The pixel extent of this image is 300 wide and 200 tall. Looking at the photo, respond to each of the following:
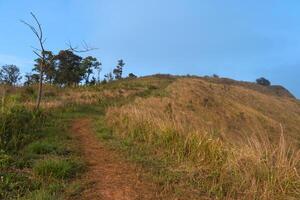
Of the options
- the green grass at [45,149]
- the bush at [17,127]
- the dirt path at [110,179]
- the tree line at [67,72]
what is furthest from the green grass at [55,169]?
the tree line at [67,72]

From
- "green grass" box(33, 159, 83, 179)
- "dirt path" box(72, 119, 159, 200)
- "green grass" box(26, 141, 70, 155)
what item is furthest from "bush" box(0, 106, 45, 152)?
"green grass" box(33, 159, 83, 179)

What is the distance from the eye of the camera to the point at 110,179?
275 inches

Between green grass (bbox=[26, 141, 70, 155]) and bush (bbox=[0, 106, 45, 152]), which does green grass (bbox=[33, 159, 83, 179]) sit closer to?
green grass (bbox=[26, 141, 70, 155])

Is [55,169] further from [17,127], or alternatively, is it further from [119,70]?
[119,70]

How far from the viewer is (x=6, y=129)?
10.1 m

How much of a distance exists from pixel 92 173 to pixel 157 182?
118 cm

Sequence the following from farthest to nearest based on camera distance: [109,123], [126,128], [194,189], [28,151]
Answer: [109,123], [126,128], [28,151], [194,189]

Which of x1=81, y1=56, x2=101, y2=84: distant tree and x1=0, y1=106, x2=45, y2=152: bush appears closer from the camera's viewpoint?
x1=0, y1=106, x2=45, y2=152: bush

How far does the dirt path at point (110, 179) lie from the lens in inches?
244

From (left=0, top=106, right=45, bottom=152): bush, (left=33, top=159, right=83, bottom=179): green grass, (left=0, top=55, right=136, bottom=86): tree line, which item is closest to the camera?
(left=33, top=159, right=83, bottom=179): green grass

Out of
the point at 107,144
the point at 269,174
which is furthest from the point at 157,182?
the point at 107,144

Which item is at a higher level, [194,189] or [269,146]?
[269,146]

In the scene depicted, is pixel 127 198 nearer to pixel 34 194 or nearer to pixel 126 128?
pixel 34 194

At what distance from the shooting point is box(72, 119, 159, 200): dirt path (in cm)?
619
